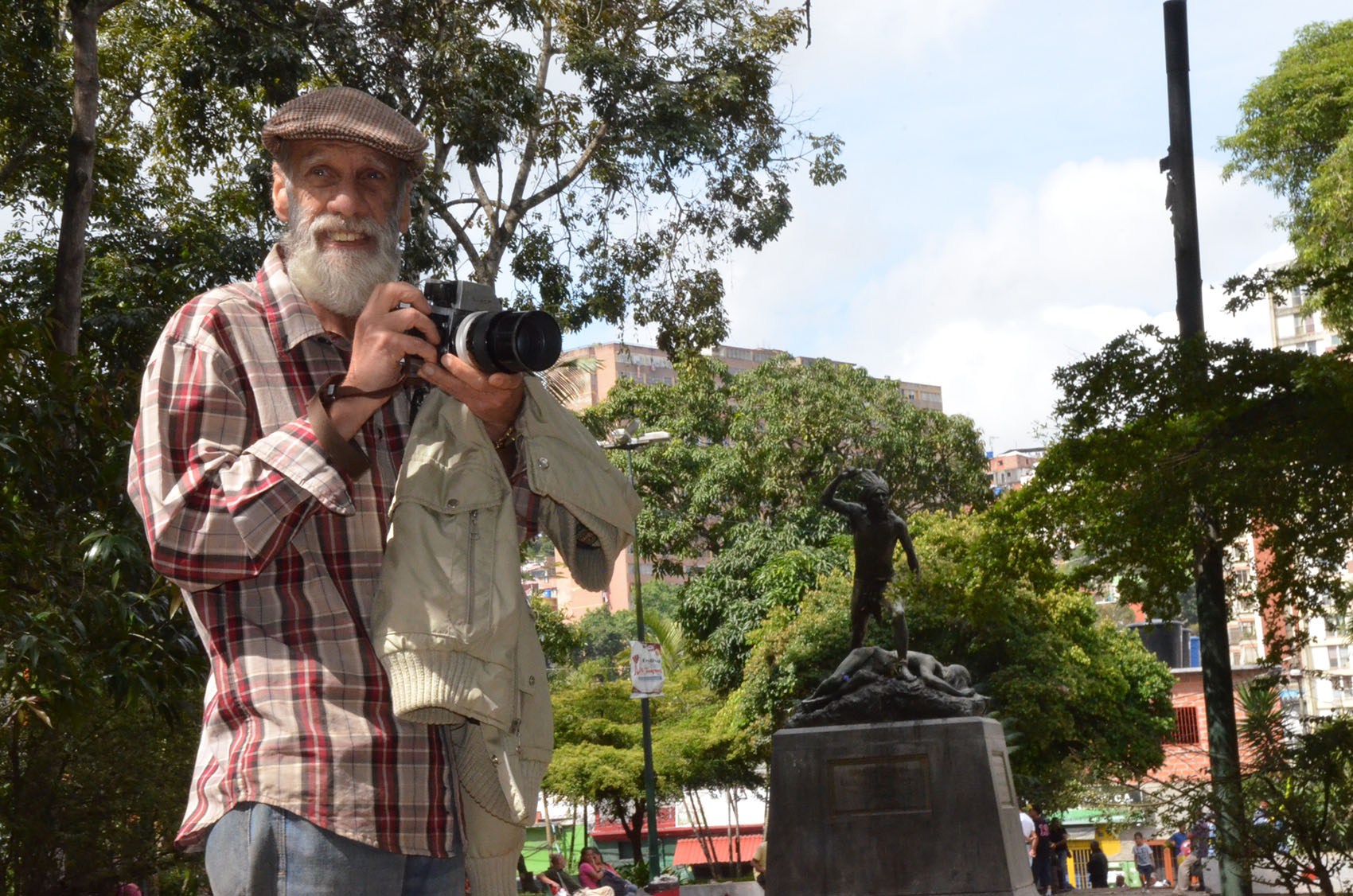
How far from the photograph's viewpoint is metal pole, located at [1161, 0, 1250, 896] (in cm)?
1235

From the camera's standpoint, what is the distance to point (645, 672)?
22484mm

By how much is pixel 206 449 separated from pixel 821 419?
30.5 metres

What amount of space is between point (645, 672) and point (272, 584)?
68.6ft

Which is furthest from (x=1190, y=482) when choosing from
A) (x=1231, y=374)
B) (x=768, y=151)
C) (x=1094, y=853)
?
(x=1094, y=853)

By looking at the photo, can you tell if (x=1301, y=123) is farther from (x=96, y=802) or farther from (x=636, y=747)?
(x=96, y=802)

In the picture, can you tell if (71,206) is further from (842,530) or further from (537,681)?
(842,530)

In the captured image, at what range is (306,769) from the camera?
1.72 meters

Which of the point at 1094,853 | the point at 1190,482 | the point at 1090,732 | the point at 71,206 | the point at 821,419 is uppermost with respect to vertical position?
the point at 821,419

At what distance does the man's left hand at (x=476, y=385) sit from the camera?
1891 millimetres

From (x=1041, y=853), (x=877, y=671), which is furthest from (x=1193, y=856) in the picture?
(x=877, y=671)

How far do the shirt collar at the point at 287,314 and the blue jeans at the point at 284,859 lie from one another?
2.07ft

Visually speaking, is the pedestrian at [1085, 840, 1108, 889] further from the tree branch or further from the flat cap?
the flat cap

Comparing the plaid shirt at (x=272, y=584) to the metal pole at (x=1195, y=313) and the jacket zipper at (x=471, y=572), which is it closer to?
the jacket zipper at (x=471, y=572)

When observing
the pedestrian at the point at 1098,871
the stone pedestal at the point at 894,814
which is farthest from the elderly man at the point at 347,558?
the pedestrian at the point at 1098,871
